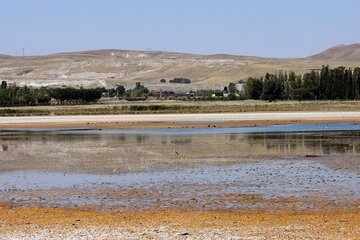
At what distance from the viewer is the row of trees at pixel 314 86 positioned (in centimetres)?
12438

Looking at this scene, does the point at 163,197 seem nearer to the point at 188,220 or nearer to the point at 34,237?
the point at 188,220

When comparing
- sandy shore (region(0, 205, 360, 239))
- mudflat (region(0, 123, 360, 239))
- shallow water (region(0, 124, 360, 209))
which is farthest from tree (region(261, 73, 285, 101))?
sandy shore (region(0, 205, 360, 239))

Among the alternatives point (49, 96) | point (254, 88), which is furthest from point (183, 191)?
point (49, 96)

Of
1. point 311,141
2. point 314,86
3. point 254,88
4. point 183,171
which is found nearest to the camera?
point 183,171

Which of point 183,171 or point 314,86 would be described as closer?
→ point 183,171

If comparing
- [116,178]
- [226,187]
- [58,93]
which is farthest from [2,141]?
[58,93]

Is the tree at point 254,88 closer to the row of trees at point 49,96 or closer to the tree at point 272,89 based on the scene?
the tree at point 272,89

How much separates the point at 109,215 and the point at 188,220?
7.54ft

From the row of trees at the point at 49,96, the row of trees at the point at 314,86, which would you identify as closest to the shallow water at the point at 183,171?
the row of trees at the point at 314,86

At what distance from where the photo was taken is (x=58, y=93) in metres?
134

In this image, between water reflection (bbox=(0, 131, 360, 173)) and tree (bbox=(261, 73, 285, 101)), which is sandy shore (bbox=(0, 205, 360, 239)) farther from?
tree (bbox=(261, 73, 285, 101))

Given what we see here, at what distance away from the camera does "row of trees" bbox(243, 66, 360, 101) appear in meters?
124

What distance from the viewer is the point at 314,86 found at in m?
126

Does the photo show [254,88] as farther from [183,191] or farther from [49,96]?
[183,191]
